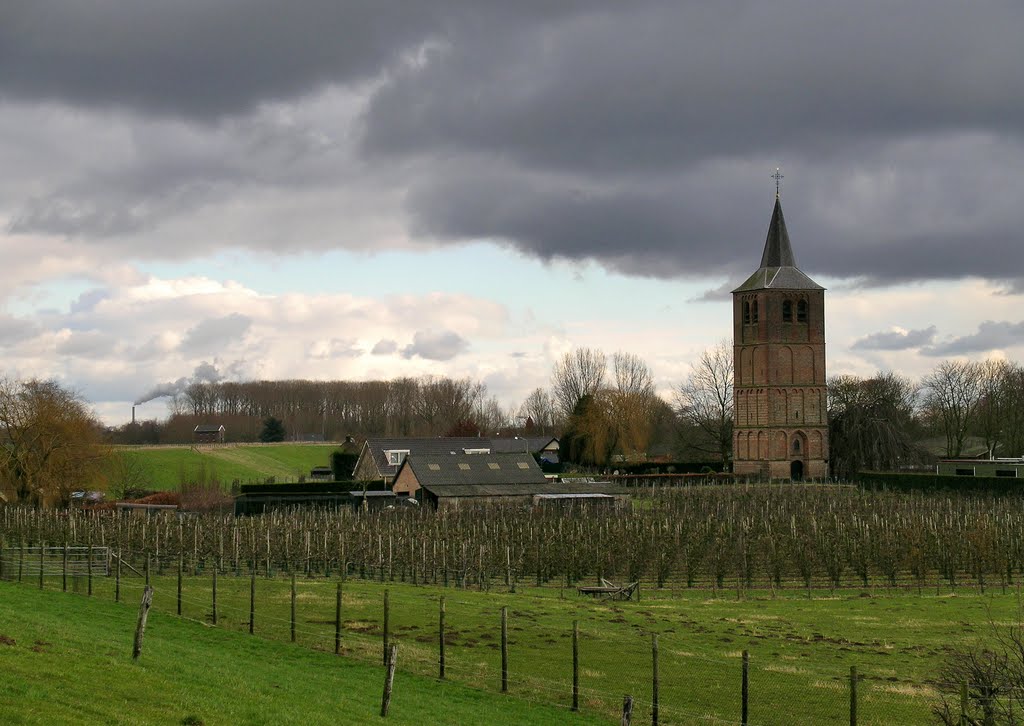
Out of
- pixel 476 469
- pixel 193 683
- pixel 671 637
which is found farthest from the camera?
pixel 476 469

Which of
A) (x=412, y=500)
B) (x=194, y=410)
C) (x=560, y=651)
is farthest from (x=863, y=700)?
(x=194, y=410)

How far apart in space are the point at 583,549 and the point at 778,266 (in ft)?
169

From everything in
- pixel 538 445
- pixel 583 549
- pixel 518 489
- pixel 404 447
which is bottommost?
pixel 583 549

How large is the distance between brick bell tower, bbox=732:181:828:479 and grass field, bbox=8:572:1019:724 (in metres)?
47.9

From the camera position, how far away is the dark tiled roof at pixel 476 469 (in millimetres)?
60406

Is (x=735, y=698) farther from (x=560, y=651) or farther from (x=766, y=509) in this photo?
(x=766, y=509)

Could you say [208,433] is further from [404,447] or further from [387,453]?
[387,453]

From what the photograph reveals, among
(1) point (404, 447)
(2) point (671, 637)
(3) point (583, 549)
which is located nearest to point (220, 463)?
(1) point (404, 447)

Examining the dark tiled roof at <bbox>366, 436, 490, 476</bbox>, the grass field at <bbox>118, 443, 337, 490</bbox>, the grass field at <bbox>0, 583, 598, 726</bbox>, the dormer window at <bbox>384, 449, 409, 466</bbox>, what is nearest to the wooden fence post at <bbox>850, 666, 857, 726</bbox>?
the grass field at <bbox>0, 583, 598, 726</bbox>

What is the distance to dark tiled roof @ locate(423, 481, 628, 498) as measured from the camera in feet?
192

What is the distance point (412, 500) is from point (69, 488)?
16242 mm

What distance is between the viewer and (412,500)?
58531 millimetres

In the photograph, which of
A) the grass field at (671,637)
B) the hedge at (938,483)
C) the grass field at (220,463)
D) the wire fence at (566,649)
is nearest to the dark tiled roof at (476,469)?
the grass field at (220,463)

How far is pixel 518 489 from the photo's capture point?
199 ft
